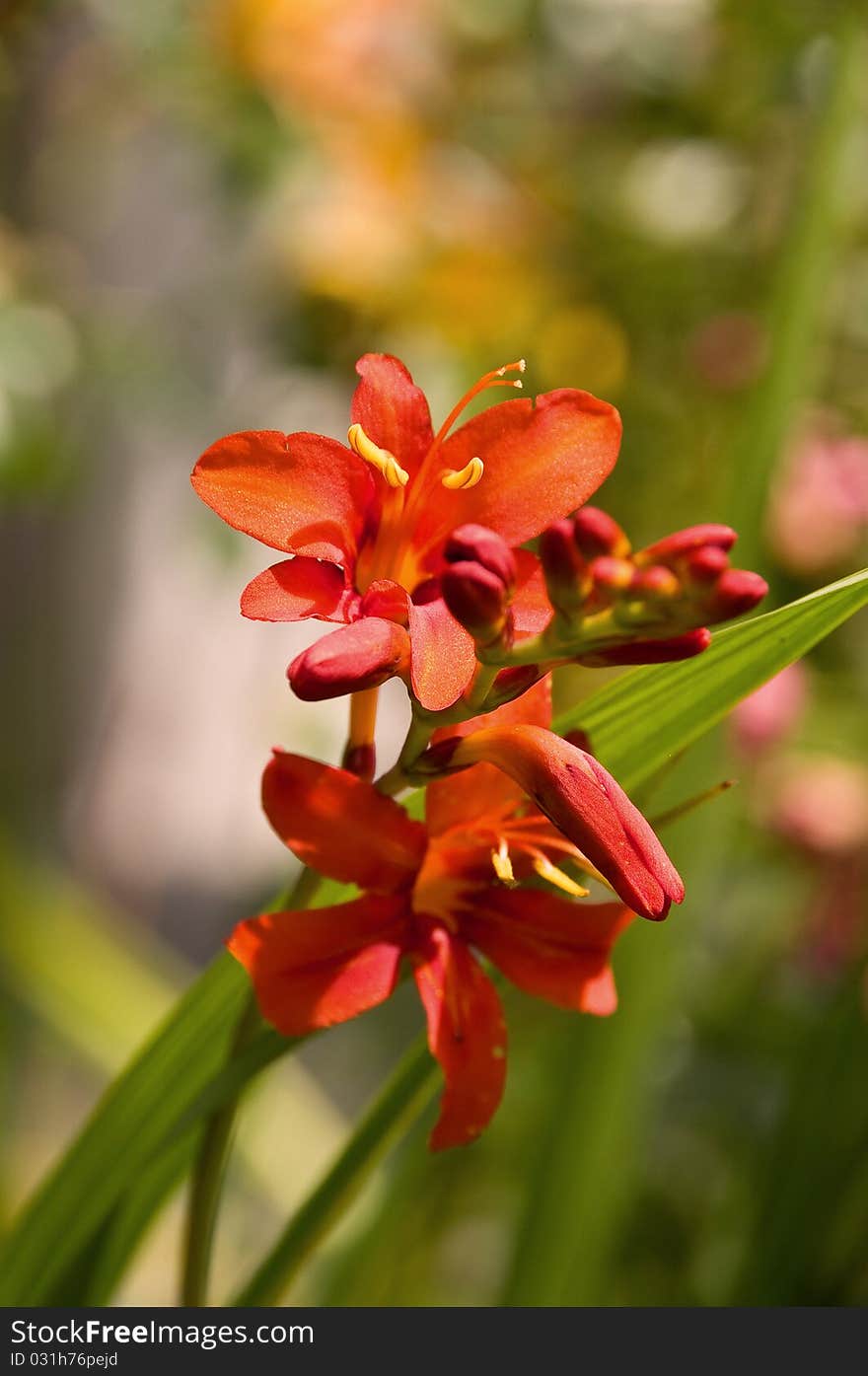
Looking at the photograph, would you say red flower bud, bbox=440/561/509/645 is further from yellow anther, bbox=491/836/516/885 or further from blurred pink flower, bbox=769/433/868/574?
blurred pink flower, bbox=769/433/868/574

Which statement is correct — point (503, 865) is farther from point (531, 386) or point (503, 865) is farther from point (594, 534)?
point (531, 386)

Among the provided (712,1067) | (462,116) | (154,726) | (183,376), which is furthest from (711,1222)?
(154,726)

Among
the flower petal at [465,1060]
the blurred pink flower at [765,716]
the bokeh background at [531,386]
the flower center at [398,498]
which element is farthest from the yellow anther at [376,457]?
the blurred pink flower at [765,716]

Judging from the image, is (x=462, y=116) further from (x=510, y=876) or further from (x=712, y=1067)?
(x=510, y=876)

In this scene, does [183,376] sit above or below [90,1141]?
above

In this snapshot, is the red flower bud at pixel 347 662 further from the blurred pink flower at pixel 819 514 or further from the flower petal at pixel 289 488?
the blurred pink flower at pixel 819 514

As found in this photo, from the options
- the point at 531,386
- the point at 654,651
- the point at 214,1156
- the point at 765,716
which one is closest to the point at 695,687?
the point at 654,651

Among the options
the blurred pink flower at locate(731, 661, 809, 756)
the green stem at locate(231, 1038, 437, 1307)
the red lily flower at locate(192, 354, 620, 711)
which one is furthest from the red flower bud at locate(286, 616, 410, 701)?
the blurred pink flower at locate(731, 661, 809, 756)
